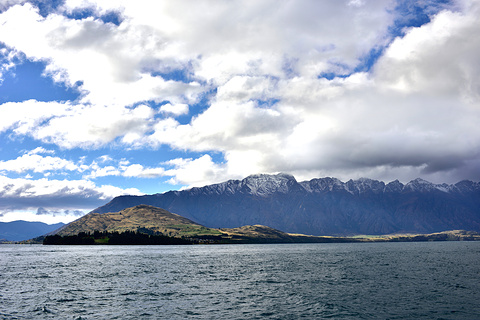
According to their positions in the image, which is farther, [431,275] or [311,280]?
[431,275]

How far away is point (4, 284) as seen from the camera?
9769cm

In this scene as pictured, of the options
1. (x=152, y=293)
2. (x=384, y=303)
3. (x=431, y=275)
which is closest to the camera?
(x=384, y=303)

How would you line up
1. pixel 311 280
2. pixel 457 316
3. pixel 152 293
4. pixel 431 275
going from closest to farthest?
pixel 457 316 < pixel 152 293 < pixel 311 280 < pixel 431 275

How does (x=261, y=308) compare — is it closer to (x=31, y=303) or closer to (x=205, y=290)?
(x=205, y=290)

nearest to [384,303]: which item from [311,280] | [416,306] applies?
[416,306]

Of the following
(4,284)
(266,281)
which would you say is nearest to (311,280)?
(266,281)

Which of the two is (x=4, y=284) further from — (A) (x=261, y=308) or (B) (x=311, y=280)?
(B) (x=311, y=280)

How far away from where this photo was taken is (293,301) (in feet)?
235

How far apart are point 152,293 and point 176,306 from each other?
58.1 feet

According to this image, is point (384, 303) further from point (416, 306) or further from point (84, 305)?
point (84, 305)

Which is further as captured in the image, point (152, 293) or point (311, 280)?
point (311, 280)

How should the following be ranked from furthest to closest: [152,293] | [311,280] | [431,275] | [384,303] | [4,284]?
Answer: [431,275] → [311,280] → [4,284] → [152,293] → [384,303]

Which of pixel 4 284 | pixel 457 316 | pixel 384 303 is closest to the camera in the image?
pixel 457 316

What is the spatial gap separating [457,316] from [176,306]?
167 ft
